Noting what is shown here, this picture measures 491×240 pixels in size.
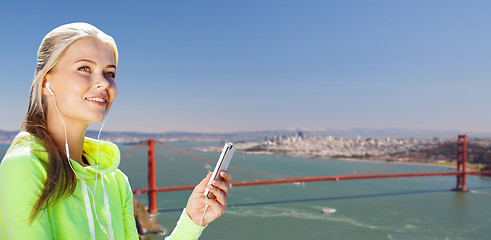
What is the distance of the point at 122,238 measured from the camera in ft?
1.69

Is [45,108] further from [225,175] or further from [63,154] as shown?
[225,175]

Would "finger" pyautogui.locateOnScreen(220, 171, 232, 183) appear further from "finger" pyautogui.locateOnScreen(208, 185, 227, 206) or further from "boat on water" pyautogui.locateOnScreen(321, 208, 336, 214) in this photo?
"boat on water" pyautogui.locateOnScreen(321, 208, 336, 214)

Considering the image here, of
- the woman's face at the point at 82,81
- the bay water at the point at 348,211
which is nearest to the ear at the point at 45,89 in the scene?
the woman's face at the point at 82,81

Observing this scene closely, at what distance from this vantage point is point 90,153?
55 cm

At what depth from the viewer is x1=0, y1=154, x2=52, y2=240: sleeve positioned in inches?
14.5

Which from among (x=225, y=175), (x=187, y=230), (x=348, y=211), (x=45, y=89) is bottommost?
(x=348, y=211)

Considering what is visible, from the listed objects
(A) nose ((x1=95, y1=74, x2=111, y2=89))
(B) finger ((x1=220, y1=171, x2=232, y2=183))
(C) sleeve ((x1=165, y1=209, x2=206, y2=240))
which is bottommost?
(C) sleeve ((x1=165, y1=209, x2=206, y2=240))

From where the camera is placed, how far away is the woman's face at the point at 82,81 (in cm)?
44

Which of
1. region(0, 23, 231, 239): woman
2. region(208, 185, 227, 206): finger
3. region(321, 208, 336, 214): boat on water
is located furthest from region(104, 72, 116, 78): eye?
region(321, 208, 336, 214): boat on water

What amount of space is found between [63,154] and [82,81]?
0.09m

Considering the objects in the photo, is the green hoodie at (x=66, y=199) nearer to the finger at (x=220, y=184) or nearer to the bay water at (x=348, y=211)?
the finger at (x=220, y=184)

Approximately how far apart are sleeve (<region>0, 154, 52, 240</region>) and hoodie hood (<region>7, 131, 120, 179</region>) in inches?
0.9

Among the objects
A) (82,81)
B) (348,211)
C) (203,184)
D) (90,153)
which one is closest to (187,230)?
(203,184)

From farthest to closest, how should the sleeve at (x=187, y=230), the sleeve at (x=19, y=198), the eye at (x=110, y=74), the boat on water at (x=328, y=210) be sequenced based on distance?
the boat on water at (x=328, y=210), the sleeve at (x=187, y=230), the eye at (x=110, y=74), the sleeve at (x=19, y=198)
